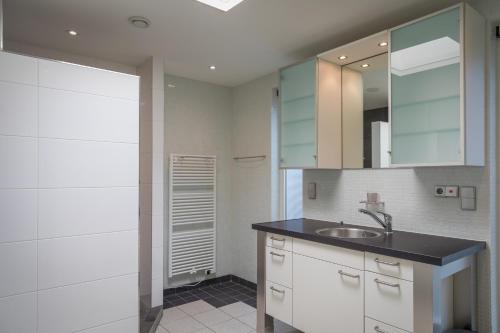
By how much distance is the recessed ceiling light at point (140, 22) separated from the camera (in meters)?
2.34

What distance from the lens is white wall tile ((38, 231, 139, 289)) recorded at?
1.81 metres

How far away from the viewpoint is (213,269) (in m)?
3.90

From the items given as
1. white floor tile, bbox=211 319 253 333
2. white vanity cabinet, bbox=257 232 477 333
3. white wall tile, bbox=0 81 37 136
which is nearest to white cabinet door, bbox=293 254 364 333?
white vanity cabinet, bbox=257 232 477 333

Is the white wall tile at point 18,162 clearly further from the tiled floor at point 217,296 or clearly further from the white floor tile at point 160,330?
the tiled floor at point 217,296

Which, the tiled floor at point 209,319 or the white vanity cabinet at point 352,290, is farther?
the tiled floor at point 209,319

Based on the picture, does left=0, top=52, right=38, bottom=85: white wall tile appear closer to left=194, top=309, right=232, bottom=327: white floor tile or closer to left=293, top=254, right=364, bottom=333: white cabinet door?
left=293, top=254, right=364, bottom=333: white cabinet door

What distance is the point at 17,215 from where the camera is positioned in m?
1.73

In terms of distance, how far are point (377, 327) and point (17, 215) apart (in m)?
2.14

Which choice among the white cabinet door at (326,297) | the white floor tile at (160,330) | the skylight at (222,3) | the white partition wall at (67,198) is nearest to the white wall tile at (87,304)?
the white partition wall at (67,198)

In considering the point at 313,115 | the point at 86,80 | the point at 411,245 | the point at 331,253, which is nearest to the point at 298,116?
the point at 313,115

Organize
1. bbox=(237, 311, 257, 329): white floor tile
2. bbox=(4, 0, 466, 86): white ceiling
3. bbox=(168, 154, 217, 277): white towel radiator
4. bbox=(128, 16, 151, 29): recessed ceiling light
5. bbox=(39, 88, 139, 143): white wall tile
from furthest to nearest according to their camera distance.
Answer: bbox=(168, 154, 217, 277): white towel radiator → bbox=(237, 311, 257, 329): white floor tile → bbox=(128, 16, 151, 29): recessed ceiling light → bbox=(4, 0, 466, 86): white ceiling → bbox=(39, 88, 139, 143): white wall tile

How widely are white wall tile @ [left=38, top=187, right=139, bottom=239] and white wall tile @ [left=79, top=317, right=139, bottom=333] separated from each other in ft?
1.95

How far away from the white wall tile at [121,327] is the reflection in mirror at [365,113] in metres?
2.03

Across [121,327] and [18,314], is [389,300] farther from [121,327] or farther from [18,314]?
[18,314]
